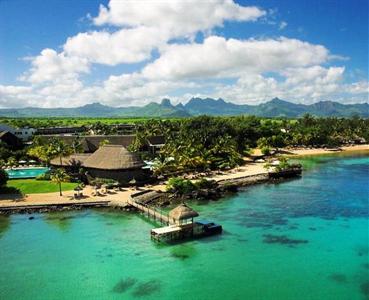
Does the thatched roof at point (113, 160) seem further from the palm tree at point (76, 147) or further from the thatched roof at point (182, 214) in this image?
the thatched roof at point (182, 214)

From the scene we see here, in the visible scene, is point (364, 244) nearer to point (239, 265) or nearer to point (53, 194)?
point (239, 265)

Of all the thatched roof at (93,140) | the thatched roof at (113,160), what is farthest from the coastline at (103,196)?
the thatched roof at (93,140)

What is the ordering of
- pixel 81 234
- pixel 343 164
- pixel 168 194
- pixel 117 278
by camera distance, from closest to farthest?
1. pixel 117 278
2. pixel 81 234
3. pixel 168 194
4. pixel 343 164

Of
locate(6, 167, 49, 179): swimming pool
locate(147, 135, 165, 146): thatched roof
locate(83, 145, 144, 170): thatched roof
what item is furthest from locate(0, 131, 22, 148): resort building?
locate(83, 145, 144, 170): thatched roof

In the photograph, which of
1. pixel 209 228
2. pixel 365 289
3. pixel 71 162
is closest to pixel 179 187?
pixel 209 228

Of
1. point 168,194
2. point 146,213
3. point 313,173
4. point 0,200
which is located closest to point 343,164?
point 313,173
